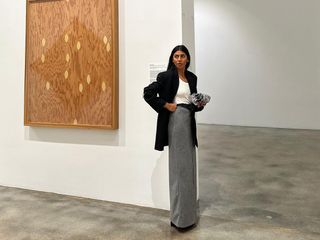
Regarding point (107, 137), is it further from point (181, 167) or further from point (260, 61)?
point (260, 61)

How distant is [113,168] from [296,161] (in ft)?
9.78

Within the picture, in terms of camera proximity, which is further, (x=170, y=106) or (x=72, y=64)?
(x=72, y=64)

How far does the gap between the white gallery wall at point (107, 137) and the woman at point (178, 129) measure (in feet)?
1.37

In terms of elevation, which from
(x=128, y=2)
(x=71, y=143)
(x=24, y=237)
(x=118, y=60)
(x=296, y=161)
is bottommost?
(x=24, y=237)

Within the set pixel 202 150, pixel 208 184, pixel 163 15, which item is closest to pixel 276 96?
pixel 202 150

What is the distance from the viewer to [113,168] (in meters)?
3.13

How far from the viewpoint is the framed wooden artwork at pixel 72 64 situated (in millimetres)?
3049

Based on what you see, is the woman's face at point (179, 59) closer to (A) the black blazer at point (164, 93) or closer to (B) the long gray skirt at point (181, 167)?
(A) the black blazer at point (164, 93)

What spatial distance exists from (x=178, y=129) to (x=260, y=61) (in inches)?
246

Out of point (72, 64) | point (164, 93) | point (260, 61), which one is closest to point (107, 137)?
point (72, 64)

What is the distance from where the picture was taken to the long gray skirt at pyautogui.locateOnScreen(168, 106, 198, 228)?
Result: 2.41 m

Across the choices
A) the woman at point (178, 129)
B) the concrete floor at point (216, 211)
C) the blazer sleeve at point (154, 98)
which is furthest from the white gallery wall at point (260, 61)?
the blazer sleeve at point (154, 98)

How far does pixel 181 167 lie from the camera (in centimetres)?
241

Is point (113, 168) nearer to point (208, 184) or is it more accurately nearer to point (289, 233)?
point (208, 184)
